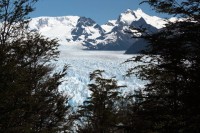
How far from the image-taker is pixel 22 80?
1293 centimetres

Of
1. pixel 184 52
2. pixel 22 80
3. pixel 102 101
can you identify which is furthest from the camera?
pixel 102 101

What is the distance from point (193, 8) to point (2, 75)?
6.01 metres

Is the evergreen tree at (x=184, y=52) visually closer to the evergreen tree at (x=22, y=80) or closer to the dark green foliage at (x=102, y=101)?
the evergreen tree at (x=22, y=80)

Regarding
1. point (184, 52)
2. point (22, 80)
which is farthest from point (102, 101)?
point (184, 52)

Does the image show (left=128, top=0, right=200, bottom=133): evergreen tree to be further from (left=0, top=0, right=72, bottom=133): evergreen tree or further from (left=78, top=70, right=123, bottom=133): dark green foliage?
(left=78, top=70, right=123, bottom=133): dark green foliage

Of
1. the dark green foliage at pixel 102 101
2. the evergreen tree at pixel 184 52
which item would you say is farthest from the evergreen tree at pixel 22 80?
the dark green foliage at pixel 102 101

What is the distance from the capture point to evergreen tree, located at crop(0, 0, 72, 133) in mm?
12336

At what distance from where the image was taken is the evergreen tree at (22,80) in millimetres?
12336

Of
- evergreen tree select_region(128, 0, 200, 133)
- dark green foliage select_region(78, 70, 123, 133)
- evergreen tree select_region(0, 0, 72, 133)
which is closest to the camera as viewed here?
evergreen tree select_region(128, 0, 200, 133)

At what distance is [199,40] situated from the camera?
10.3 m

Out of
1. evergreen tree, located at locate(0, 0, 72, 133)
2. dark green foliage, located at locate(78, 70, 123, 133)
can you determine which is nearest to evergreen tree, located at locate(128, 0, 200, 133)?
evergreen tree, located at locate(0, 0, 72, 133)

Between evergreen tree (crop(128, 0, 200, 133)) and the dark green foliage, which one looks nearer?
evergreen tree (crop(128, 0, 200, 133))

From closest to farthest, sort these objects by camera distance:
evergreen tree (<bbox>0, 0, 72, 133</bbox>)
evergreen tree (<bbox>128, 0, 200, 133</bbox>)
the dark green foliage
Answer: evergreen tree (<bbox>128, 0, 200, 133</bbox>) → evergreen tree (<bbox>0, 0, 72, 133</bbox>) → the dark green foliage

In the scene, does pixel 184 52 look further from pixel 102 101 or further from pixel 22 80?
pixel 102 101
